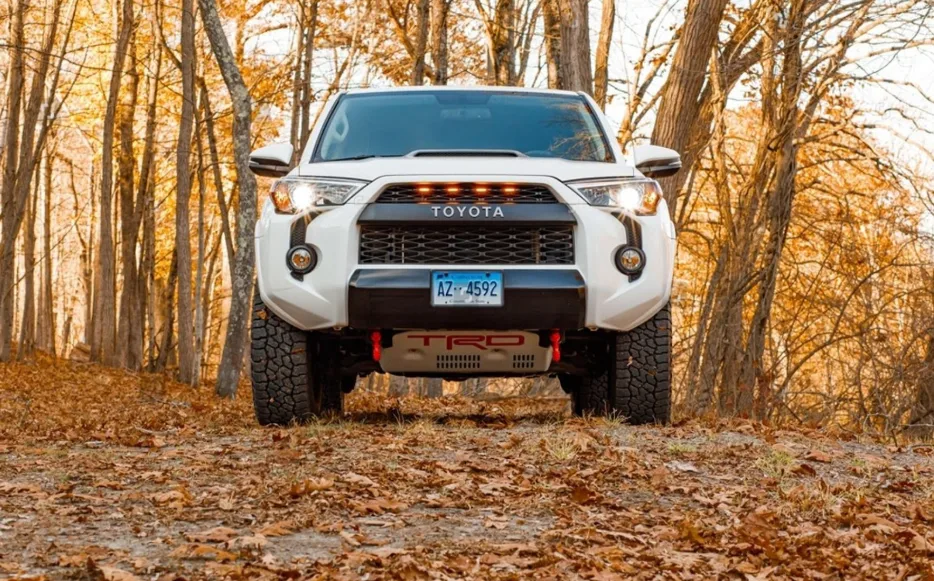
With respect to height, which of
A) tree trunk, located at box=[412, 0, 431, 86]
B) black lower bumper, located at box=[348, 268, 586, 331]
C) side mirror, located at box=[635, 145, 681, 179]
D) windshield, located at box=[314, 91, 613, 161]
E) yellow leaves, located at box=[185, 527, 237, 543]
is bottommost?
yellow leaves, located at box=[185, 527, 237, 543]

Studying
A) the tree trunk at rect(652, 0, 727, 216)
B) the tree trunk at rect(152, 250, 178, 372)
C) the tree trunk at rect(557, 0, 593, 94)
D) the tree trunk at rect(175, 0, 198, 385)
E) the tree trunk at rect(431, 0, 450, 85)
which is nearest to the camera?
the tree trunk at rect(652, 0, 727, 216)

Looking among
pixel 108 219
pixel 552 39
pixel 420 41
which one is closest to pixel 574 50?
pixel 552 39

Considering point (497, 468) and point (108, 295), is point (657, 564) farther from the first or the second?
point (108, 295)

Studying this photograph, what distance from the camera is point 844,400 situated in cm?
1097

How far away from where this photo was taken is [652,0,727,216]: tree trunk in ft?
45.2

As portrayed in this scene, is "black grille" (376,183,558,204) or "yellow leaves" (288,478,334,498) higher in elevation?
"black grille" (376,183,558,204)

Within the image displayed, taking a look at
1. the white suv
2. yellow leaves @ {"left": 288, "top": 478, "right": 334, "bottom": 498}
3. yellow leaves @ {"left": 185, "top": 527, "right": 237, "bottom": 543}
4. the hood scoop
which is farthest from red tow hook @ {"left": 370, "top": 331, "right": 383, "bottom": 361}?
yellow leaves @ {"left": 185, "top": 527, "right": 237, "bottom": 543}

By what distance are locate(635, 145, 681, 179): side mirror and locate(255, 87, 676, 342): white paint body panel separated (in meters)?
0.45

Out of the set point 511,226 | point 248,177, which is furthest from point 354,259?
point 248,177

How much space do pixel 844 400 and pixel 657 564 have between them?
24.7 feet

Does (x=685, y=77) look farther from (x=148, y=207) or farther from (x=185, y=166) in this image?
(x=148, y=207)

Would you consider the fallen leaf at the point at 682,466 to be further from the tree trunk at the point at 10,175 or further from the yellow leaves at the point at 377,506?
the tree trunk at the point at 10,175

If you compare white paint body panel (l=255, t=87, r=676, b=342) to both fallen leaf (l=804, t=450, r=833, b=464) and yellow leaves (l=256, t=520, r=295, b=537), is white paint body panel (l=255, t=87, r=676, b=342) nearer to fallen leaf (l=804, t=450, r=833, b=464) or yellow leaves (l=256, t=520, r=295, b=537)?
fallen leaf (l=804, t=450, r=833, b=464)

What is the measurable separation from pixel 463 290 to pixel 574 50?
910cm
